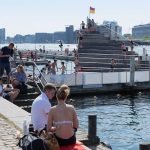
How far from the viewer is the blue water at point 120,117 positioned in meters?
16.9

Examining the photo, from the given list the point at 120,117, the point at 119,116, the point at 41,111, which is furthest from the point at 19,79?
the point at 41,111

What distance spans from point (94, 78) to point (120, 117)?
7.66 meters

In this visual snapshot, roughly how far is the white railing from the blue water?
108cm

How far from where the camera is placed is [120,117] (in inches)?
866

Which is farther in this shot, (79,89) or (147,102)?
(79,89)

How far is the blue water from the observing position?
16906mm

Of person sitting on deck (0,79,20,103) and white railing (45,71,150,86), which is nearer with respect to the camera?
person sitting on deck (0,79,20,103)

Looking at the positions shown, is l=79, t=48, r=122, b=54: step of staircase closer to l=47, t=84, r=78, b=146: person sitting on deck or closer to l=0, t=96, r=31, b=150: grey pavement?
l=0, t=96, r=31, b=150: grey pavement

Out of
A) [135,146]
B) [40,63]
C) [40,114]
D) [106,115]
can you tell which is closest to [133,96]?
[106,115]

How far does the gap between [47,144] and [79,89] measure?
20.6m

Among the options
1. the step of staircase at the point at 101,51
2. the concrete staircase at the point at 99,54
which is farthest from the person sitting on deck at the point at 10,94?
the step of staircase at the point at 101,51

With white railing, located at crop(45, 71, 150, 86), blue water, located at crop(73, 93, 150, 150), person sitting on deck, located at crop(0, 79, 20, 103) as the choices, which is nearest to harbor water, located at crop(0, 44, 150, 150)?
blue water, located at crop(73, 93, 150, 150)

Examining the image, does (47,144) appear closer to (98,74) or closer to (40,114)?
(40,114)

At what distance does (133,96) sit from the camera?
97.5ft
